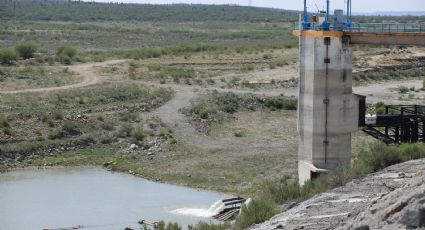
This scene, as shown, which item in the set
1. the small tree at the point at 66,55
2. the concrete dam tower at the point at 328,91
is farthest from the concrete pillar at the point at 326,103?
the small tree at the point at 66,55

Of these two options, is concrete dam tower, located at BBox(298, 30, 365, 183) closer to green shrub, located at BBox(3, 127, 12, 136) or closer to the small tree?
green shrub, located at BBox(3, 127, 12, 136)

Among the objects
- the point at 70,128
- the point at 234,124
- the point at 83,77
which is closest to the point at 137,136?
the point at 70,128

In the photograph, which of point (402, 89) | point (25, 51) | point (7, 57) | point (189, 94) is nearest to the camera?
point (189, 94)

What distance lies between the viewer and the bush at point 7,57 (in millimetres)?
67562

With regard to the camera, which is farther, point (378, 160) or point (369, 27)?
point (369, 27)

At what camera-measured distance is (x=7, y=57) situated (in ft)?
224

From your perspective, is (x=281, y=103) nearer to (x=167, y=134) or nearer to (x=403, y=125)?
(x=167, y=134)

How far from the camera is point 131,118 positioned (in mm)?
48625

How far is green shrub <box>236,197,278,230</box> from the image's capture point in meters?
20.0

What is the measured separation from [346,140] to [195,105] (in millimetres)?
22087

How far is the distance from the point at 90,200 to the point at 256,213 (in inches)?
565

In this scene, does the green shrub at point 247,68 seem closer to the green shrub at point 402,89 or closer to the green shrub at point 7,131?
the green shrub at point 402,89

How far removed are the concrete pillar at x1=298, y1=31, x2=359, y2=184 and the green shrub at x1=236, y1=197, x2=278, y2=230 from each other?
8777mm

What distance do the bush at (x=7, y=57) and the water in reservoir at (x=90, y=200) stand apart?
95.7 feet
